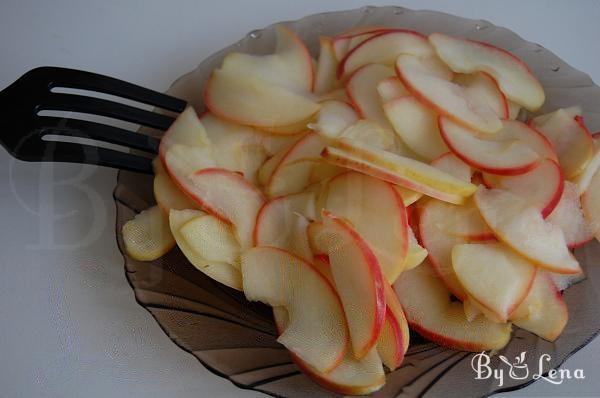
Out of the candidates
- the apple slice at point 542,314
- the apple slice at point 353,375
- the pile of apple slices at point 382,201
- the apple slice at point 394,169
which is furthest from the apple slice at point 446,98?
the apple slice at point 353,375

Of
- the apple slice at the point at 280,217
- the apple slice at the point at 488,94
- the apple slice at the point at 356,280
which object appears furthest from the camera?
the apple slice at the point at 488,94

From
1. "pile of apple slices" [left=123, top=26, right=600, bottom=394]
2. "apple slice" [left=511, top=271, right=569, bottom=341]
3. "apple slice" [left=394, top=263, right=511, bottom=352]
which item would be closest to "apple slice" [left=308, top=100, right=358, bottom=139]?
"pile of apple slices" [left=123, top=26, right=600, bottom=394]

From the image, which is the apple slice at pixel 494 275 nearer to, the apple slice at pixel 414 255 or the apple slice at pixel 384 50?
the apple slice at pixel 414 255

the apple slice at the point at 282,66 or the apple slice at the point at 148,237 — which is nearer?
the apple slice at the point at 148,237

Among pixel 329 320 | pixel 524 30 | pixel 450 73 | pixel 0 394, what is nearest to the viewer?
pixel 329 320

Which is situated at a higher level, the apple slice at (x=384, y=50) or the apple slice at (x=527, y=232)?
the apple slice at (x=384, y=50)

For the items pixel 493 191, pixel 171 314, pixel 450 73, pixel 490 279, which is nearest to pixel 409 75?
pixel 450 73

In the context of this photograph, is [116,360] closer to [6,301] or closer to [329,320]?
[6,301]
